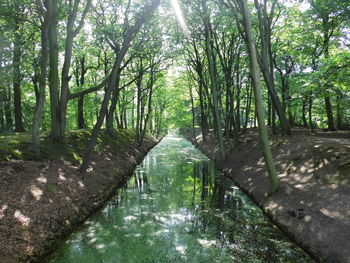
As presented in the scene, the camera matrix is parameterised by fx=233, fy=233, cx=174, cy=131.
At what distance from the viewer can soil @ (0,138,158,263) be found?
5.73 meters

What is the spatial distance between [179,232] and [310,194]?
188 inches

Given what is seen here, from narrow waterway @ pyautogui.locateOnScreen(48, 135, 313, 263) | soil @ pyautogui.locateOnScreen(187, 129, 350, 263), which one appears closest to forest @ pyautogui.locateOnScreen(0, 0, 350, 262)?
soil @ pyautogui.locateOnScreen(187, 129, 350, 263)

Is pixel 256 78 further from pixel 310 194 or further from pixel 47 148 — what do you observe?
pixel 47 148

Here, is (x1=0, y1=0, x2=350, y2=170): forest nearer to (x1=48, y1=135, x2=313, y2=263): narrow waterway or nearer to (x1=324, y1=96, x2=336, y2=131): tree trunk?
(x1=324, y1=96, x2=336, y2=131): tree trunk

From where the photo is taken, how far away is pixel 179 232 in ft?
25.0

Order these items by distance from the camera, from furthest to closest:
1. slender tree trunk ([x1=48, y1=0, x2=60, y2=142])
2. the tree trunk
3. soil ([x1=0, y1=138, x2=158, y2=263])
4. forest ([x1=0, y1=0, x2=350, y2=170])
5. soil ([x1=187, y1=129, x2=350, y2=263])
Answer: the tree trunk
slender tree trunk ([x1=48, y1=0, x2=60, y2=142])
forest ([x1=0, y1=0, x2=350, y2=170])
soil ([x1=187, y1=129, x2=350, y2=263])
soil ([x1=0, y1=138, x2=158, y2=263])

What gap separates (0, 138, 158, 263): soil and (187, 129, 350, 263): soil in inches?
271

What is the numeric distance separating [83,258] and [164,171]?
38.8 feet

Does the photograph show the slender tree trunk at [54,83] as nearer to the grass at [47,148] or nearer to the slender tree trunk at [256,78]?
the grass at [47,148]

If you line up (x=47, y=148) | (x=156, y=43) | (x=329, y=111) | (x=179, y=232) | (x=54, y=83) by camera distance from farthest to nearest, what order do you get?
(x=156, y=43) → (x=329, y=111) → (x=54, y=83) → (x=47, y=148) → (x=179, y=232)

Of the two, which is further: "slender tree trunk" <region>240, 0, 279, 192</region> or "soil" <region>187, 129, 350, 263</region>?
"slender tree trunk" <region>240, 0, 279, 192</region>

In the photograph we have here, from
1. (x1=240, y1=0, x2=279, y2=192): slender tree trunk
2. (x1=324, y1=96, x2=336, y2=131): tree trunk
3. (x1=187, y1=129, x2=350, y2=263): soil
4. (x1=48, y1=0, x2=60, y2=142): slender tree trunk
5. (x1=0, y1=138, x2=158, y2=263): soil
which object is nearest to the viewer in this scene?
(x1=0, y1=138, x2=158, y2=263): soil

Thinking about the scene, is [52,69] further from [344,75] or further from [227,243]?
[344,75]

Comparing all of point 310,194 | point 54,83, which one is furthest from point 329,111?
point 54,83
